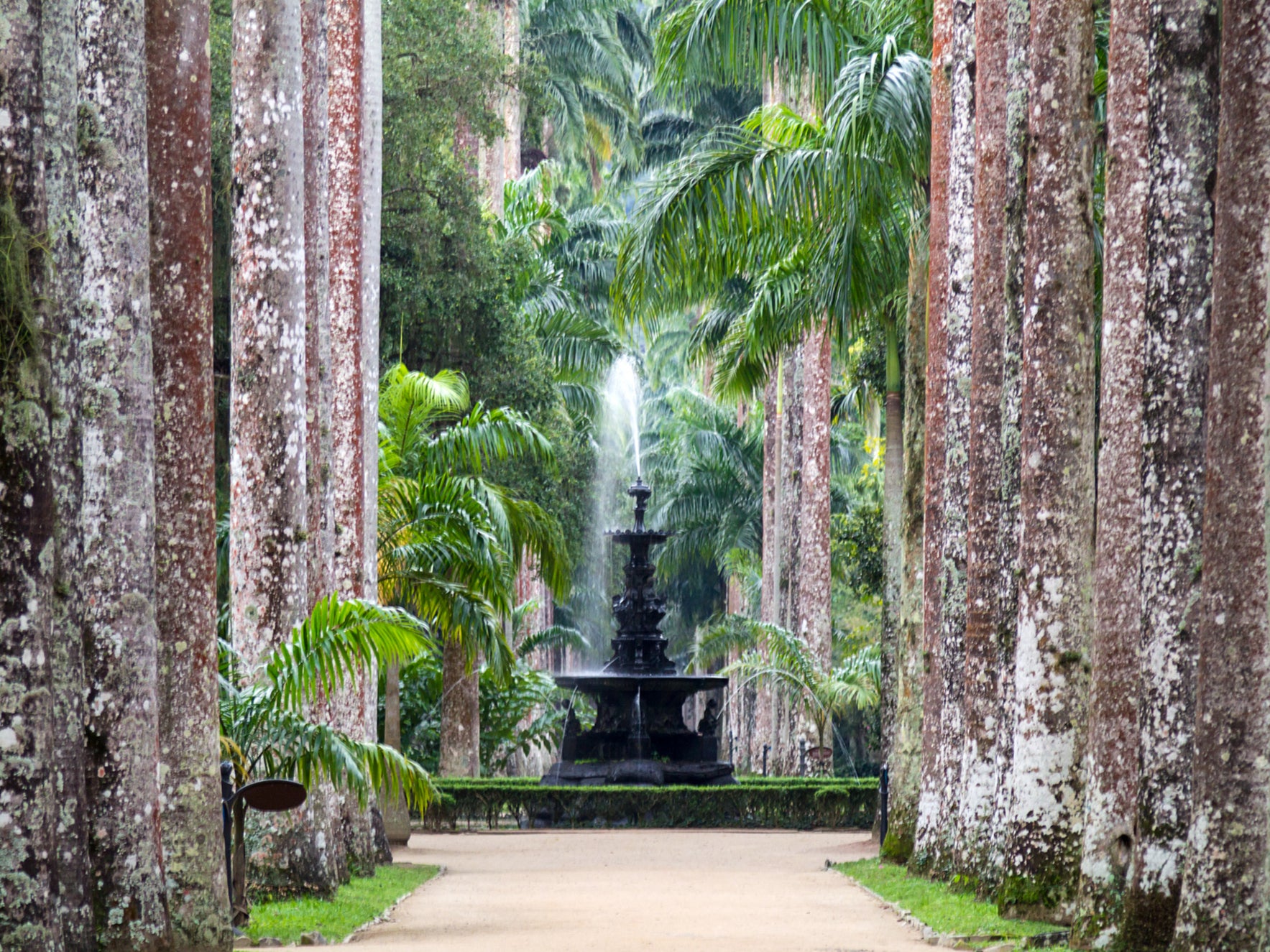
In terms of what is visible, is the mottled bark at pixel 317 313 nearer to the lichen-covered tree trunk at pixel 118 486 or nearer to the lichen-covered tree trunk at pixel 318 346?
the lichen-covered tree trunk at pixel 318 346

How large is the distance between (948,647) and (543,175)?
29.9 m

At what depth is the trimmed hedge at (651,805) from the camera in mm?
A: 22422

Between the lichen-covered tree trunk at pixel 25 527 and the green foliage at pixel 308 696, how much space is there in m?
3.62

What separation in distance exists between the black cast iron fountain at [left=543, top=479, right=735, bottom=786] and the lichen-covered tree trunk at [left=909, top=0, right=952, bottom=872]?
35.2 ft

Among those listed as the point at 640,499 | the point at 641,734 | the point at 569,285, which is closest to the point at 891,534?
the point at 641,734

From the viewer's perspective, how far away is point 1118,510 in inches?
364

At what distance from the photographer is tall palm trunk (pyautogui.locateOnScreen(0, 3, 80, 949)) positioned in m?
6.13

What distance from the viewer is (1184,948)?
7445mm

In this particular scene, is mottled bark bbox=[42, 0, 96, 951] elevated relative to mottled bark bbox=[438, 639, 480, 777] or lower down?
elevated

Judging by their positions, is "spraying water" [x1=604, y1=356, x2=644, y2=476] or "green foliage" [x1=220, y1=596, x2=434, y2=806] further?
"spraying water" [x1=604, y1=356, x2=644, y2=476]

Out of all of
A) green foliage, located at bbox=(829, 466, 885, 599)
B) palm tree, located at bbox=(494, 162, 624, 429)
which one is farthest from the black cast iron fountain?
palm tree, located at bbox=(494, 162, 624, 429)

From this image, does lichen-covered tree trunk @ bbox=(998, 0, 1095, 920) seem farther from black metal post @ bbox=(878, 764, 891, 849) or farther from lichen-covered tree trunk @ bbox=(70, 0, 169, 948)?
black metal post @ bbox=(878, 764, 891, 849)

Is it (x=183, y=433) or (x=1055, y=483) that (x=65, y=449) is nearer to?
(x=183, y=433)

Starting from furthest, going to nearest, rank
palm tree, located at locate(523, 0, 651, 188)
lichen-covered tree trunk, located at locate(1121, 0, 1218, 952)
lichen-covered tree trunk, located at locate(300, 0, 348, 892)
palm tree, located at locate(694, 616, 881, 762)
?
1. palm tree, located at locate(523, 0, 651, 188)
2. palm tree, located at locate(694, 616, 881, 762)
3. lichen-covered tree trunk, located at locate(300, 0, 348, 892)
4. lichen-covered tree trunk, located at locate(1121, 0, 1218, 952)
